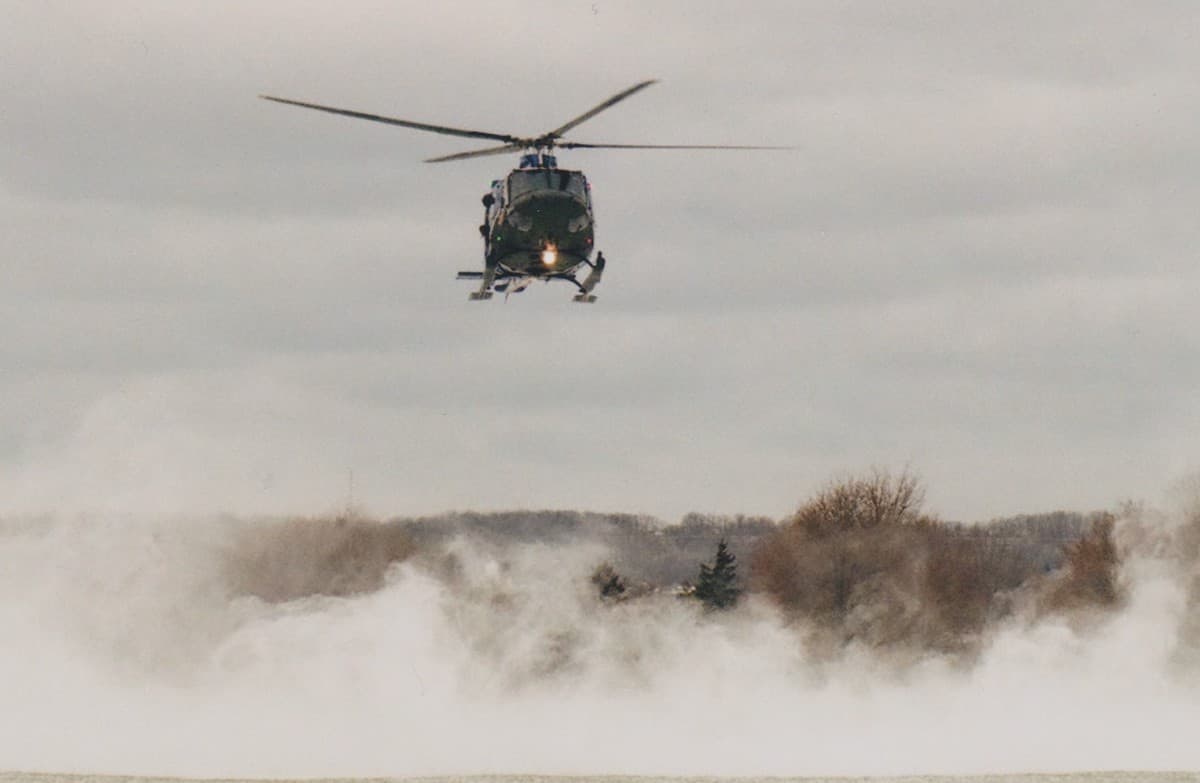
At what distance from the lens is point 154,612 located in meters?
59.2

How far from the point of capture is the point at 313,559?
64750 mm

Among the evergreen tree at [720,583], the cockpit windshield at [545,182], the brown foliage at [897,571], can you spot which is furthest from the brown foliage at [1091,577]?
the cockpit windshield at [545,182]

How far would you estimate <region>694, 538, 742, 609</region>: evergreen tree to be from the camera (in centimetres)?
9781

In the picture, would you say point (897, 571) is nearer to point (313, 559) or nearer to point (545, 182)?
point (313, 559)

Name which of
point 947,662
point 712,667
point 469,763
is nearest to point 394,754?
point 469,763

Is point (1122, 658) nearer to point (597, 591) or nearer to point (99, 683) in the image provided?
point (597, 591)

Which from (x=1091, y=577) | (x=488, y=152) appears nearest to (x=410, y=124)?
(x=488, y=152)

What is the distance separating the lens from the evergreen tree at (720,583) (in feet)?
321

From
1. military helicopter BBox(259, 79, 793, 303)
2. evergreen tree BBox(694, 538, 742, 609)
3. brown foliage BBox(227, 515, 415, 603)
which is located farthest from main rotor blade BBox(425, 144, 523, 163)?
evergreen tree BBox(694, 538, 742, 609)

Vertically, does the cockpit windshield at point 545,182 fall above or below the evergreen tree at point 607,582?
above

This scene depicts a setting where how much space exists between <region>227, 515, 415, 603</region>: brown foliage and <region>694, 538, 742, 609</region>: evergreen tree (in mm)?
28541

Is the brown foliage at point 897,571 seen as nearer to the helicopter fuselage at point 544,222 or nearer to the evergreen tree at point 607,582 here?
the evergreen tree at point 607,582

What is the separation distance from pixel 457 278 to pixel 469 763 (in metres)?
10.6

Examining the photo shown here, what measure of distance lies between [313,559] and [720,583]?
41.2 metres
